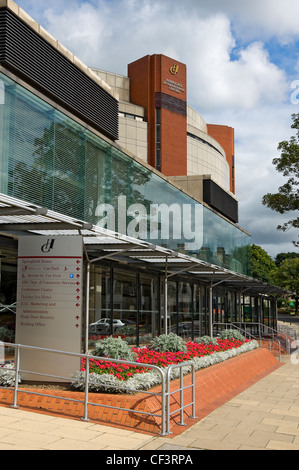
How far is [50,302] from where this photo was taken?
32.4 ft

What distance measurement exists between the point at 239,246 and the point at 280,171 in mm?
7277

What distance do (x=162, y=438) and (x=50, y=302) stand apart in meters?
3.56

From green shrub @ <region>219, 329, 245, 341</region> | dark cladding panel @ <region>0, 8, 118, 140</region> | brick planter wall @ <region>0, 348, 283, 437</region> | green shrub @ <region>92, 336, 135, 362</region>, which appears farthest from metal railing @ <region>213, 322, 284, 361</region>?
green shrub @ <region>92, 336, 135, 362</region>

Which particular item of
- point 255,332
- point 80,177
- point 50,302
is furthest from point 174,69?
point 50,302

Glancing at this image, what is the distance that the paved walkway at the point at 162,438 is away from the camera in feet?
22.5

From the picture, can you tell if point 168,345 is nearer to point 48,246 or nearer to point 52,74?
point 48,246

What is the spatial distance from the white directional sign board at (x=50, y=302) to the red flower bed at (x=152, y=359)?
1.95 feet

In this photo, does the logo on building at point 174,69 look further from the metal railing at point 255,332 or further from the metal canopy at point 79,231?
the metal canopy at point 79,231

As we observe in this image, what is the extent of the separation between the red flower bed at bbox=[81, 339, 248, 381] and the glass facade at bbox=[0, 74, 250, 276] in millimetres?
3910

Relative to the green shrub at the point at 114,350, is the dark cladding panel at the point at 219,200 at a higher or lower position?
higher

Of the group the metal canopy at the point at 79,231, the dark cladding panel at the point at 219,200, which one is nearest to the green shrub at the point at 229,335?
the metal canopy at the point at 79,231

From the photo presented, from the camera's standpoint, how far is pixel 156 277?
19.4 metres

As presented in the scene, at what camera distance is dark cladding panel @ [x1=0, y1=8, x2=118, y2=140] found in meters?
14.3
